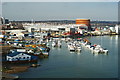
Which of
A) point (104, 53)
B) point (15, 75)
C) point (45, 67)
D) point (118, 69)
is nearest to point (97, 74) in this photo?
point (118, 69)

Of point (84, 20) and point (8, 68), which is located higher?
point (84, 20)

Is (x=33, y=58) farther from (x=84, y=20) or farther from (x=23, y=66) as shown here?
(x=84, y=20)

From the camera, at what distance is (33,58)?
474cm

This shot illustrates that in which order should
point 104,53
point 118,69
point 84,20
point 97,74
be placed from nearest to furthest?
point 97,74 → point 118,69 → point 104,53 → point 84,20

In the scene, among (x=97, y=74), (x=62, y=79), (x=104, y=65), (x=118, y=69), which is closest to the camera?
(x=62, y=79)

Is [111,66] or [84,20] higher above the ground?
[84,20]

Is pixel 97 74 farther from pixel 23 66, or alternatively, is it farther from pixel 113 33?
pixel 113 33

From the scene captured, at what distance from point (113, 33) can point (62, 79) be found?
11.8m

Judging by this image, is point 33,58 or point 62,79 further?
point 33,58

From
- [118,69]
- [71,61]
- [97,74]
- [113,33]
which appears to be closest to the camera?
[97,74]

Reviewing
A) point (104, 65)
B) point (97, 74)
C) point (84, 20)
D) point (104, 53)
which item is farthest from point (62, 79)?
point (84, 20)

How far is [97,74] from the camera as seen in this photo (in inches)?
150

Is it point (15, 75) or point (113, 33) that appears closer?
point (15, 75)

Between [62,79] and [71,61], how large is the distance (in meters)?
1.48
